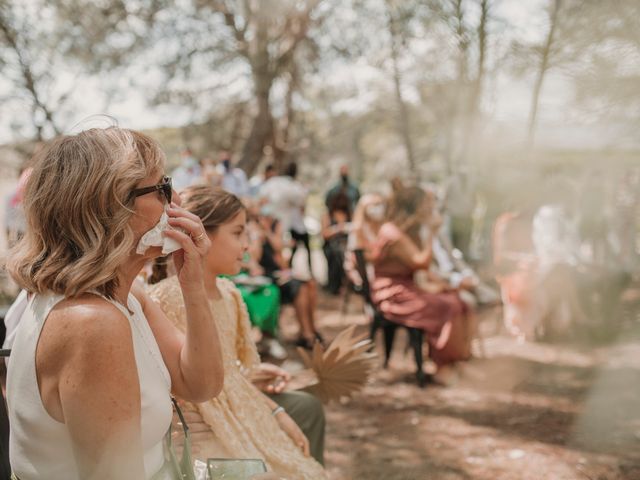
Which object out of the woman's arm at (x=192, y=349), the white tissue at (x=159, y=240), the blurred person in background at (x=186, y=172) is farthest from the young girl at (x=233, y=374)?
the blurred person in background at (x=186, y=172)

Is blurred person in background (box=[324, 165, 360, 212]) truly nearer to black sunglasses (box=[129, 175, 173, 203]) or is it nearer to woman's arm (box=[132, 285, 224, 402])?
woman's arm (box=[132, 285, 224, 402])

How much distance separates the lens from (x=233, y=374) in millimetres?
2133

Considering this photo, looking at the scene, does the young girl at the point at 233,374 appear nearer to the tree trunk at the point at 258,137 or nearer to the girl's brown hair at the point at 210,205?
the girl's brown hair at the point at 210,205

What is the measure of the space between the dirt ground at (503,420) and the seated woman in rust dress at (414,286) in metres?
0.35

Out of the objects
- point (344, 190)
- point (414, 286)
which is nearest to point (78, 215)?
point (414, 286)

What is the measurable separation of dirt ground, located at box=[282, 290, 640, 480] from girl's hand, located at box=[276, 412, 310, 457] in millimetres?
1123

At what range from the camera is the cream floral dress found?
194cm

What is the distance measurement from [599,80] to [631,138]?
26 cm

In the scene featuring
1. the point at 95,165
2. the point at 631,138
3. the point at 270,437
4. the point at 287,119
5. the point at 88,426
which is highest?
the point at 287,119

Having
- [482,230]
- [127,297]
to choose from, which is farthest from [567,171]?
[127,297]

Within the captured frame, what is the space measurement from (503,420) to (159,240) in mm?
3069

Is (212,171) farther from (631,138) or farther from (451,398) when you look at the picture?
(631,138)

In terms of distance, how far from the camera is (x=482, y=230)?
8.49 metres

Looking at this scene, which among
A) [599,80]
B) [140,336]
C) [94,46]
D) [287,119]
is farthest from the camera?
[287,119]
